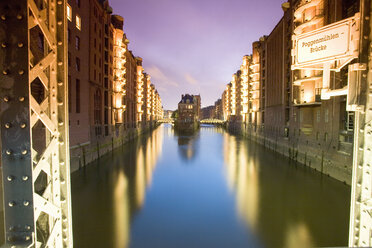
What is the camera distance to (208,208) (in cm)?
1472

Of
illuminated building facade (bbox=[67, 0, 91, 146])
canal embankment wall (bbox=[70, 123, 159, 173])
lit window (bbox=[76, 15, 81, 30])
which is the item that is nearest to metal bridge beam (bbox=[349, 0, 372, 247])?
canal embankment wall (bbox=[70, 123, 159, 173])

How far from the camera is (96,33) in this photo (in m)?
30.9

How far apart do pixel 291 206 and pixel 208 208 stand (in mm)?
5867

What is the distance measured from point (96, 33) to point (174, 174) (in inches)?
934

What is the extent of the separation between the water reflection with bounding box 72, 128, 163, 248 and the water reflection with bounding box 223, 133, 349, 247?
749 centimetres

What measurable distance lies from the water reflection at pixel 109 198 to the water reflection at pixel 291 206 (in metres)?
7.49

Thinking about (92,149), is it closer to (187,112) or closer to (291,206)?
(291,206)

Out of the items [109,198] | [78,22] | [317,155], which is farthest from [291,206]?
[78,22]

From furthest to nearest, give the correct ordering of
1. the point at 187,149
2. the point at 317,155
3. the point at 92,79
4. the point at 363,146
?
the point at 187,149
the point at 92,79
the point at 317,155
the point at 363,146

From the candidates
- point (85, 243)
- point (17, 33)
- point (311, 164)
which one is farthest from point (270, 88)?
point (17, 33)

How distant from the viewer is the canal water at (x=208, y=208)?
10859 mm

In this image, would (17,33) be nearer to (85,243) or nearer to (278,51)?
(85,243)

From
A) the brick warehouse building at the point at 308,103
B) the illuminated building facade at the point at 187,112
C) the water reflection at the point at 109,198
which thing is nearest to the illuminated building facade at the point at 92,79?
the water reflection at the point at 109,198

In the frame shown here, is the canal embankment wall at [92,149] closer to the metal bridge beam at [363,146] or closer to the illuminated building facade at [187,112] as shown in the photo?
the metal bridge beam at [363,146]
